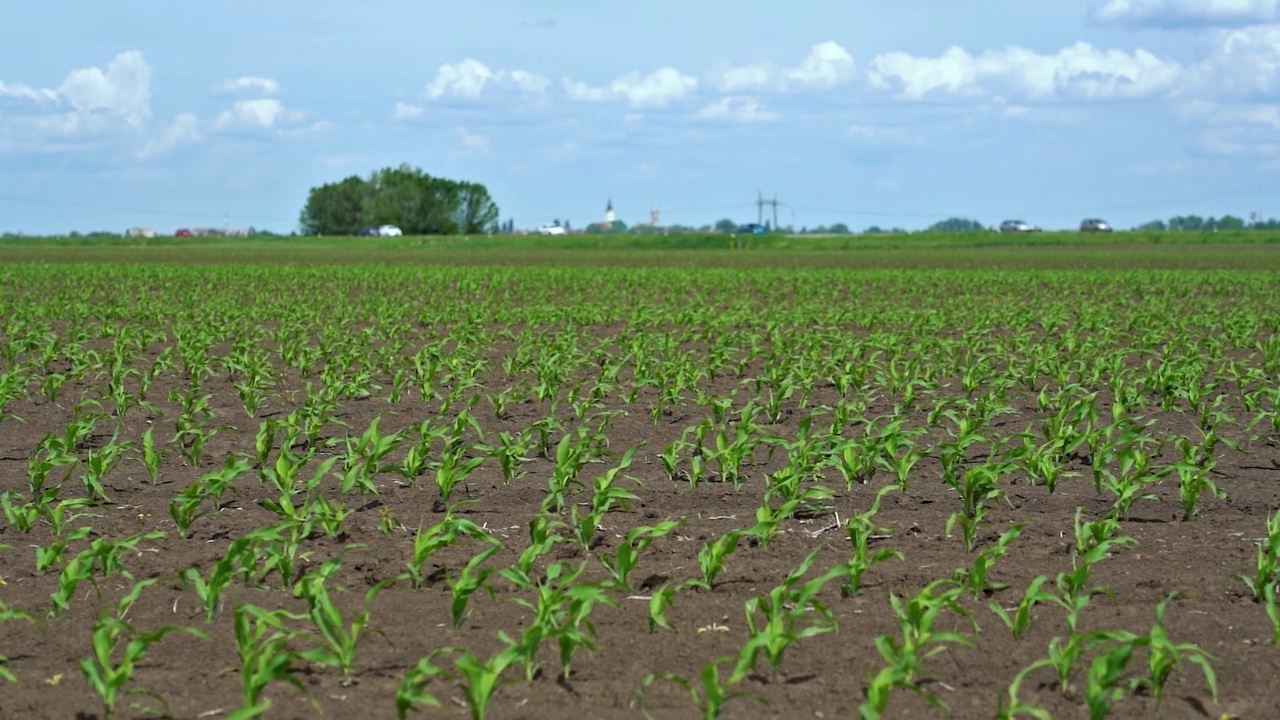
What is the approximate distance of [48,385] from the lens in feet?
40.8

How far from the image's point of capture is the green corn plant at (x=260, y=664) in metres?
4.70

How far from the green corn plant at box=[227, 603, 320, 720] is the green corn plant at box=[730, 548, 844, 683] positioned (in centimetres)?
155

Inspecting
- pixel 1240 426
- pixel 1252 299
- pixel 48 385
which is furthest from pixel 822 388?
pixel 1252 299

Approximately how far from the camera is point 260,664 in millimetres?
4773

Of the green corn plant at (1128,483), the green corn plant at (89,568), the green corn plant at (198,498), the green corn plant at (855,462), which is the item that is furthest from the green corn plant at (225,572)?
the green corn plant at (1128,483)

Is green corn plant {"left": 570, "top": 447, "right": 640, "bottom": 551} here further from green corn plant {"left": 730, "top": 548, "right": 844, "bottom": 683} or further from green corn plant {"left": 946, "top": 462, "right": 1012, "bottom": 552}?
green corn plant {"left": 946, "top": 462, "right": 1012, "bottom": 552}

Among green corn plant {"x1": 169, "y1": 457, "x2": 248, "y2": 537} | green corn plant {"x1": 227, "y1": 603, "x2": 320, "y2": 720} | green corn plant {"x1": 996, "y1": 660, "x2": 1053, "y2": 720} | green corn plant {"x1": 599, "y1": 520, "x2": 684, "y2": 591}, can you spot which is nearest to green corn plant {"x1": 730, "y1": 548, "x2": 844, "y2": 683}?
green corn plant {"x1": 599, "y1": 520, "x2": 684, "y2": 591}

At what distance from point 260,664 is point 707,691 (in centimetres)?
154

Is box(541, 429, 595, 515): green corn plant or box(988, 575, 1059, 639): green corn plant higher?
box(541, 429, 595, 515): green corn plant

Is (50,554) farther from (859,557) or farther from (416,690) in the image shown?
(859,557)

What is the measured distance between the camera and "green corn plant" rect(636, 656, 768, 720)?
461 centimetres

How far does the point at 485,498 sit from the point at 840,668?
3471 mm

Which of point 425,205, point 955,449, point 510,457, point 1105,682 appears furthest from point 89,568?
point 425,205

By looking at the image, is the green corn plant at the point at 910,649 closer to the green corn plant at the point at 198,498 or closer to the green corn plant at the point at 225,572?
the green corn plant at the point at 225,572
